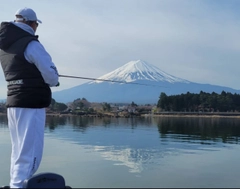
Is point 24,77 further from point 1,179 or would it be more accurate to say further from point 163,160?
point 163,160

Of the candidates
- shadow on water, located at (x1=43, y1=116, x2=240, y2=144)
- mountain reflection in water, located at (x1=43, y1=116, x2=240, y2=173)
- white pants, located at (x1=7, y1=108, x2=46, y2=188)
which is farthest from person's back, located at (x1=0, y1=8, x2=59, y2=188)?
shadow on water, located at (x1=43, y1=116, x2=240, y2=144)

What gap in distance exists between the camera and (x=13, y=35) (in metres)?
2.24

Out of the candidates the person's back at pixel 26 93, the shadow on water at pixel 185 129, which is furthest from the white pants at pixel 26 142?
the shadow on water at pixel 185 129

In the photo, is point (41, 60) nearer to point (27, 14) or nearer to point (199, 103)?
point (27, 14)

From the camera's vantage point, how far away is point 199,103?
187 feet

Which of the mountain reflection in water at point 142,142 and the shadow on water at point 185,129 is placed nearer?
the mountain reflection in water at point 142,142

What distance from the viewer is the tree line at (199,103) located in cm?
5578

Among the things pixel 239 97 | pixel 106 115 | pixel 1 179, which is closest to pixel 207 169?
pixel 1 179

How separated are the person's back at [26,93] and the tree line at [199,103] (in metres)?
54.9

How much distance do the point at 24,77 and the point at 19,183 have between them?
0.61m

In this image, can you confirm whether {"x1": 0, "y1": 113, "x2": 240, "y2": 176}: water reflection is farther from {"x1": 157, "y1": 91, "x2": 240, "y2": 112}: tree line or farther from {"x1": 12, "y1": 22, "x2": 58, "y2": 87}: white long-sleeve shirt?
{"x1": 157, "y1": 91, "x2": 240, "y2": 112}: tree line

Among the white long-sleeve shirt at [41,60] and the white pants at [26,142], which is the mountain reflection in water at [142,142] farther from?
the white long-sleeve shirt at [41,60]

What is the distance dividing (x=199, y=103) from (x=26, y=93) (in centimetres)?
5638

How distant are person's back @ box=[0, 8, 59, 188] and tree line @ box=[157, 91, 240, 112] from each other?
5490 centimetres
